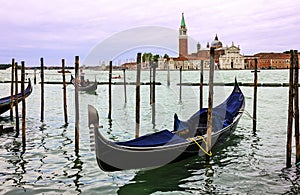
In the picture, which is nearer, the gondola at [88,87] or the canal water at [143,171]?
the canal water at [143,171]

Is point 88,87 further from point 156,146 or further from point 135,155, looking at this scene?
point 135,155

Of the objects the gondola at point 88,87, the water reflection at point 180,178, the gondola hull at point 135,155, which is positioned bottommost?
the water reflection at point 180,178

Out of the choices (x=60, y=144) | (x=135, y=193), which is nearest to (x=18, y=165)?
(x=60, y=144)

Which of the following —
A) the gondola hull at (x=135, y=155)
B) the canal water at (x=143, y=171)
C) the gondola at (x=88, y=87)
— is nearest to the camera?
the gondola hull at (x=135, y=155)

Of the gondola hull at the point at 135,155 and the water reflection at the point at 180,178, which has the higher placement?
the gondola hull at the point at 135,155

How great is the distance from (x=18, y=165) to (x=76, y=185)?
1.41m

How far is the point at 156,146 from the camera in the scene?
16.6ft

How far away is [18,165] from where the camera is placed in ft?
18.9

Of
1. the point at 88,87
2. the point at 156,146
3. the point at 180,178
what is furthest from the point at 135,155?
the point at 88,87

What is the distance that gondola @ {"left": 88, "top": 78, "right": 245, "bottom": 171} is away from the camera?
456cm

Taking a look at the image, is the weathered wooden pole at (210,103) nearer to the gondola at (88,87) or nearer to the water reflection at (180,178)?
the water reflection at (180,178)

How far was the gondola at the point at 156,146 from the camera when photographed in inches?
179

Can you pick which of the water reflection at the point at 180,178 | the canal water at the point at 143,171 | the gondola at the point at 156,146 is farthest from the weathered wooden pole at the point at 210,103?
the canal water at the point at 143,171

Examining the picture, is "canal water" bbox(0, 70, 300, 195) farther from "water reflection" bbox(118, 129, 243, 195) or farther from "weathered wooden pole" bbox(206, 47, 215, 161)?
"weathered wooden pole" bbox(206, 47, 215, 161)
